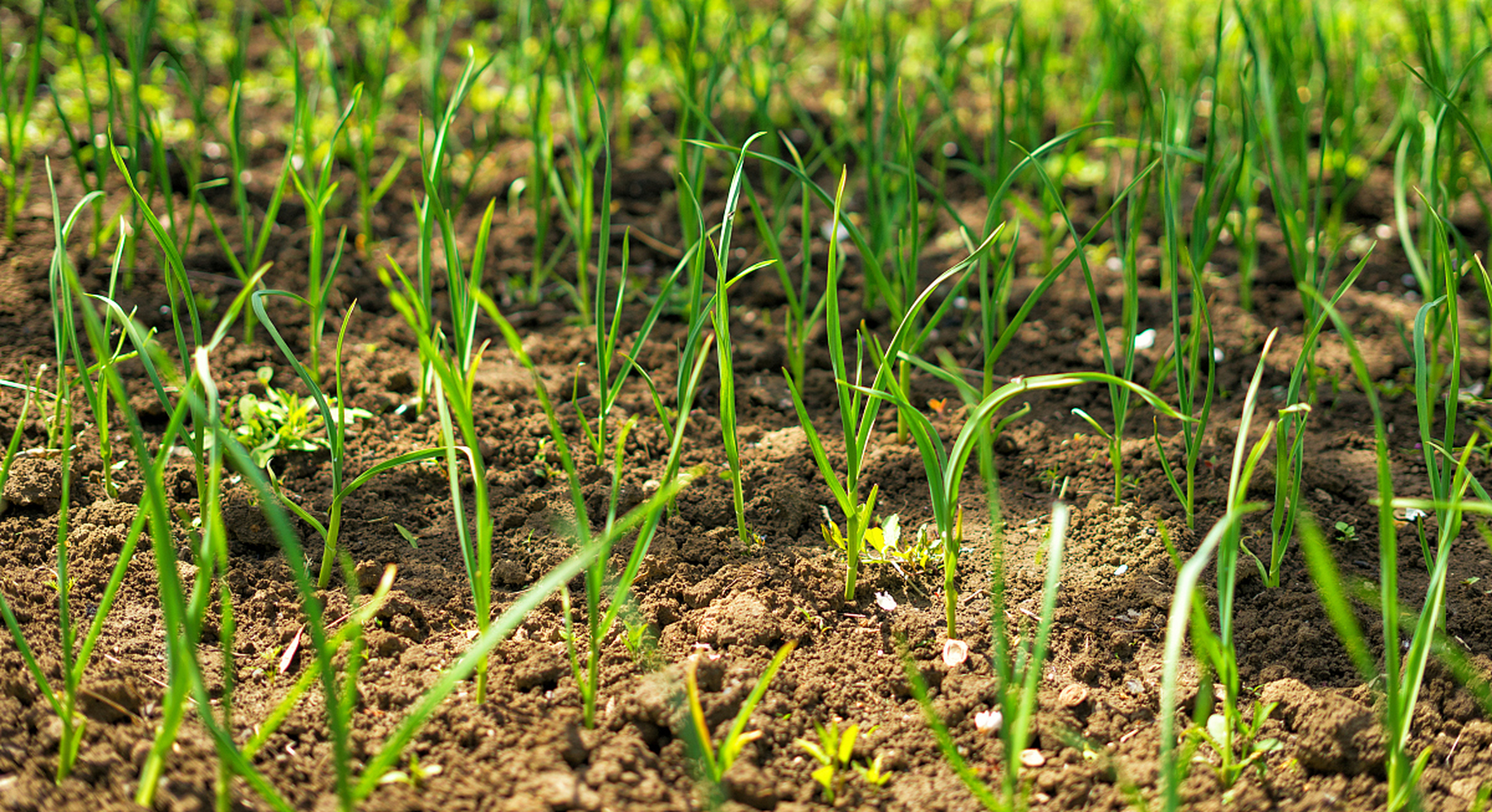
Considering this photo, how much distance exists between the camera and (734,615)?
1.52 metres

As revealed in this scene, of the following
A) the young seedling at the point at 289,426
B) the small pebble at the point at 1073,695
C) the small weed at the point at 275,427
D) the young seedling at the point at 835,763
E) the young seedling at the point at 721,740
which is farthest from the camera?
the small weed at the point at 275,427

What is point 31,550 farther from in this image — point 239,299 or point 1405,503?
point 1405,503

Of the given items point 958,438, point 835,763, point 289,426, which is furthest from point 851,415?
point 289,426

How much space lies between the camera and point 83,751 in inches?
48.1

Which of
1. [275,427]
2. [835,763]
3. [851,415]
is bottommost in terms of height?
[835,763]

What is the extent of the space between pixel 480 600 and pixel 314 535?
0.52 metres

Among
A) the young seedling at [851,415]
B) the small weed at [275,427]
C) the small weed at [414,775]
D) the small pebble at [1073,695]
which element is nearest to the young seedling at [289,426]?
the small weed at [275,427]

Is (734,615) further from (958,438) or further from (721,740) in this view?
(958,438)

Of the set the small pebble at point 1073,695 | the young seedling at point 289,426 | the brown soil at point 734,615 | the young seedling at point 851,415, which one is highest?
the young seedling at point 851,415

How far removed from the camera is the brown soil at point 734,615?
1.28 meters

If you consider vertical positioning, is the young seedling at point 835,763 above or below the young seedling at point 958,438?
below

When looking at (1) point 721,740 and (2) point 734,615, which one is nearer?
(1) point 721,740

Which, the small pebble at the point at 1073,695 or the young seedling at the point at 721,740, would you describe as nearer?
the young seedling at the point at 721,740

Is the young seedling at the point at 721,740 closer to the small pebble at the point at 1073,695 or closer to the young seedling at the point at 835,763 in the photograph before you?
the young seedling at the point at 835,763
